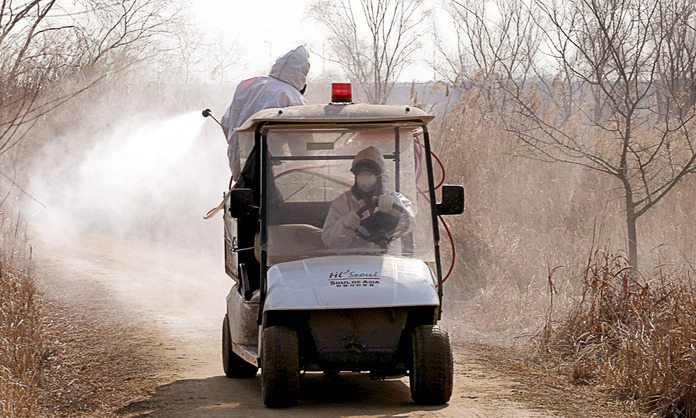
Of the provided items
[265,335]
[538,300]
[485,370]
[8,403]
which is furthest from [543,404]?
[538,300]

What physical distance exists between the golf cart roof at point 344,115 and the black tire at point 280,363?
1427 millimetres

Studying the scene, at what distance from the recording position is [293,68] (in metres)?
10.3

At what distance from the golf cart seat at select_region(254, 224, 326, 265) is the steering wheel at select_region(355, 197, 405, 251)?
0.30 meters

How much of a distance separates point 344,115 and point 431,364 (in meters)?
1.76

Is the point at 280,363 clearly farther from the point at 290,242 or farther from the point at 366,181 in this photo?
the point at 366,181

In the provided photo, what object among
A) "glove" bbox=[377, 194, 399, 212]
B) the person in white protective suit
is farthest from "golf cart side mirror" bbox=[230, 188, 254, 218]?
the person in white protective suit

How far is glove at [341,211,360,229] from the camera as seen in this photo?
7.84 m

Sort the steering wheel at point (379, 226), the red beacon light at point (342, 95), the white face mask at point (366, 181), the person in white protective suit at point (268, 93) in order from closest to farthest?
1. the steering wheel at point (379, 226)
2. the white face mask at point (366, 181)
3. the red beacon light at point (342, 95)
4. the person in white protective suit at point (268, 93)

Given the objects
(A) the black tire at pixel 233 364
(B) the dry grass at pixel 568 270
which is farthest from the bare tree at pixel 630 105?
(A) the black tire at pixel 233 364

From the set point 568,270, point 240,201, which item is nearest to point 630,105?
point 568,270

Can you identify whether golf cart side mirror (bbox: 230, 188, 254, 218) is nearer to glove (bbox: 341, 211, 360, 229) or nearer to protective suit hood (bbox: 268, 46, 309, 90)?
glove (bbox: 341, 211, 360, 229)

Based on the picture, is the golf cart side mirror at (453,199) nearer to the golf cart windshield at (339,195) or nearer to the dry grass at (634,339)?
the golf cart windshield at (339,195)

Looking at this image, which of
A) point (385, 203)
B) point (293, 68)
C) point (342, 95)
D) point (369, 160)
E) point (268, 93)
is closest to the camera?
point (385, 203)

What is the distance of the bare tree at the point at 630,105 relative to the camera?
34.7 feet
